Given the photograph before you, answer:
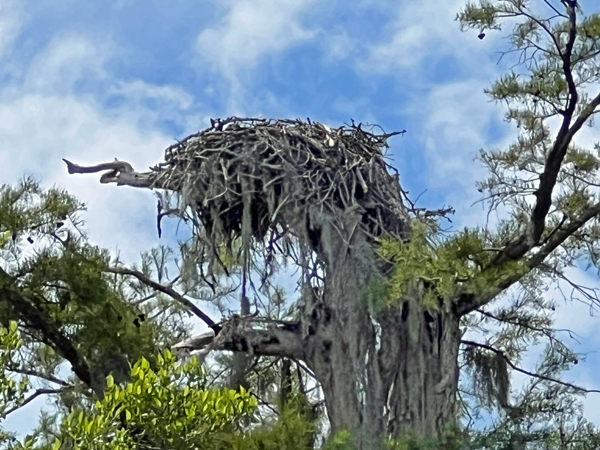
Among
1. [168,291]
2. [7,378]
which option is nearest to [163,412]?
[7,378]

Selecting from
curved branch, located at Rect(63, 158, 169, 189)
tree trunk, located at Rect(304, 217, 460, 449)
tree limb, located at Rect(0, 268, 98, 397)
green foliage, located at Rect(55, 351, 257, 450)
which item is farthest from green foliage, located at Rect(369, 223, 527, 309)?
tree limb, located at Rect(0, 268, 98, 397)

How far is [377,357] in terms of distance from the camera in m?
6.15

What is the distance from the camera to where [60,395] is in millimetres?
7469

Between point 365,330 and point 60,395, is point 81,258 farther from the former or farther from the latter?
point 365,330

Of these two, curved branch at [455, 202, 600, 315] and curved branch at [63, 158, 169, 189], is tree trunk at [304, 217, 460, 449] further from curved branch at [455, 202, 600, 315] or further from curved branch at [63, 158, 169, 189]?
curved branch at [63, 158, 169, 189]

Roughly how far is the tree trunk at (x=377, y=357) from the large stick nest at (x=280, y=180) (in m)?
0.23

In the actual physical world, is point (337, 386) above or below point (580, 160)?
below

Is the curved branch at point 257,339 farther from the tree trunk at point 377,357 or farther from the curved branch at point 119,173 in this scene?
the curved branch at point 119,173

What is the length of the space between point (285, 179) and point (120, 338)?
56.5 inches

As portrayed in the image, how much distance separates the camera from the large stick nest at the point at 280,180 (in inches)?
242

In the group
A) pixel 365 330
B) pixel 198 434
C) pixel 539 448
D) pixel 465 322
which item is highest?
pixel 465 322

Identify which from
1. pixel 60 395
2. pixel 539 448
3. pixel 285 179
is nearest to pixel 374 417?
pixel 539 448

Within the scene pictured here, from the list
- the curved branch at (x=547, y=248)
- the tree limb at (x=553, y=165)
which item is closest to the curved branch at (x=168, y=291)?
the curved branch at (x=547, y=248)

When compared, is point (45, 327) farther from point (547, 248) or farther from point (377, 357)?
point (547, 248)
